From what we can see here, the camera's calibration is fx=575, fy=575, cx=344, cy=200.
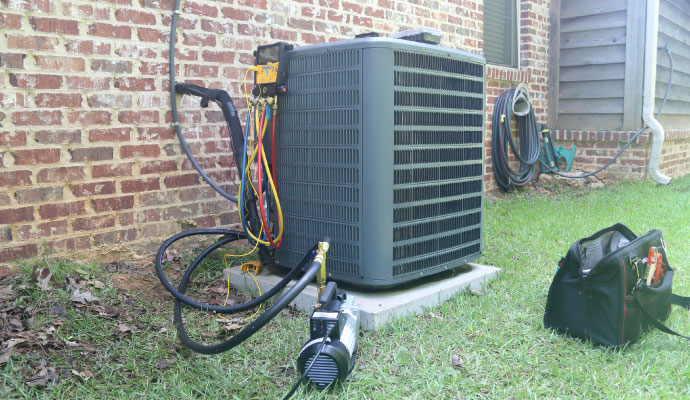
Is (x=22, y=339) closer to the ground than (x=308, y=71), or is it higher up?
closer to the ground

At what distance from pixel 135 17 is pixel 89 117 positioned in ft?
1.66

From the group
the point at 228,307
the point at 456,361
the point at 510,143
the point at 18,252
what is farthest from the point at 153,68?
the point at 510,143

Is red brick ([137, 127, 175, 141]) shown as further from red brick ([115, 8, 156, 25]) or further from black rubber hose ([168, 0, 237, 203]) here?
red brick ([115, 8, 156, 25])

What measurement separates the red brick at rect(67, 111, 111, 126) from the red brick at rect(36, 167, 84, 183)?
0.65ft

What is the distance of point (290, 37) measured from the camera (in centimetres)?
329

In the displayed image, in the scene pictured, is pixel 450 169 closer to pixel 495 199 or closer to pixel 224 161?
pixel 224 161

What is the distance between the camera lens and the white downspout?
5660mm

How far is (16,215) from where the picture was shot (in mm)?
2271

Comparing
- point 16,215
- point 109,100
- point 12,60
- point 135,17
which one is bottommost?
point 16,215

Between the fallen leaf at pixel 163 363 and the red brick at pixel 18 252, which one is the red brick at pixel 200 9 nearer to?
the red brick at pixel 18 252

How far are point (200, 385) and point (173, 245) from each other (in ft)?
3.73

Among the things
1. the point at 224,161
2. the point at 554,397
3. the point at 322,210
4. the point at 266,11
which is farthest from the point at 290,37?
the point at 554,397

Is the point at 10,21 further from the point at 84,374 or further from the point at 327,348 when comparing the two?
the point at 327,348

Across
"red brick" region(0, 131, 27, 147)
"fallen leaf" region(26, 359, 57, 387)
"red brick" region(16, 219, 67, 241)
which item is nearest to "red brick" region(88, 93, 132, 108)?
"red brick" region(0, 131, 27, 147)
